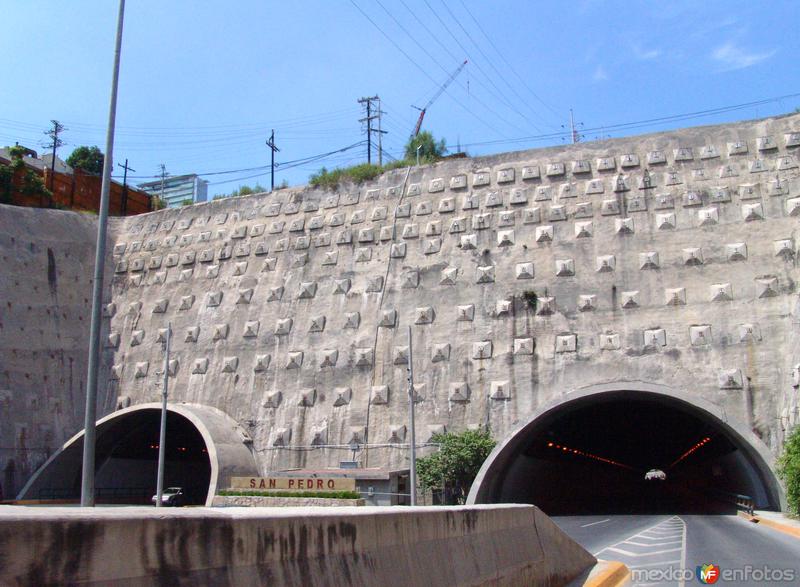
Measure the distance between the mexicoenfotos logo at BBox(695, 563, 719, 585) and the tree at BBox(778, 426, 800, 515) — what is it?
10.1 m

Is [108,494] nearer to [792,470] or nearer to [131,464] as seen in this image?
[131,464]

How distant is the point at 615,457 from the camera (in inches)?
2272

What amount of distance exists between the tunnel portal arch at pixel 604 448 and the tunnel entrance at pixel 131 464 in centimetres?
1439

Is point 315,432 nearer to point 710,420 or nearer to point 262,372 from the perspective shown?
point 262,372

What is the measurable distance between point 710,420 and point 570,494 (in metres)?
23.2

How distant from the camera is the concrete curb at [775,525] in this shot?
1823 cm

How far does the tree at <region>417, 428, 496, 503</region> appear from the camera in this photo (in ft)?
84.3

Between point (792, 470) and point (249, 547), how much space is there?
21.0 m

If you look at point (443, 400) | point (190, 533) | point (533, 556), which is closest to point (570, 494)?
point (443, 400)

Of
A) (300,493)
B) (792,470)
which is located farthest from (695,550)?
(300,493)

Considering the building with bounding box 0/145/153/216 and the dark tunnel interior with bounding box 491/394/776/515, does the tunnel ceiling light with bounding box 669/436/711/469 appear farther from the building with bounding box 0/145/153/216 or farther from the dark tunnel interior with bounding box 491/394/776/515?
the building with bounding box 0/145/153/216

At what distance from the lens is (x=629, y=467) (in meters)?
68.9

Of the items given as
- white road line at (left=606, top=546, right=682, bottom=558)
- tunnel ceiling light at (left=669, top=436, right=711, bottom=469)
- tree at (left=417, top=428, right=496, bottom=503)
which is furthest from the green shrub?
tunnel ceiling light at (left=669, top=436, right=711, bottom=469)

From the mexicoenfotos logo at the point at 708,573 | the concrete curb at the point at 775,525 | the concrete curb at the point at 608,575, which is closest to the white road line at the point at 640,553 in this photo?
the mexicoenfotos logo at the point at 708,573
